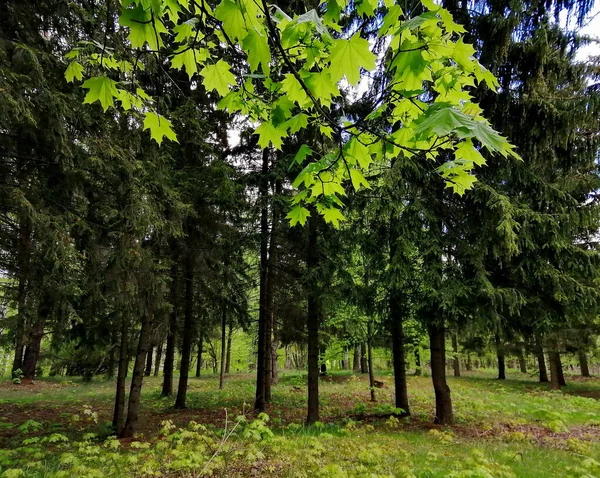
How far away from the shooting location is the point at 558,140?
6.34 m

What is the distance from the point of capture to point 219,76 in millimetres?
1683

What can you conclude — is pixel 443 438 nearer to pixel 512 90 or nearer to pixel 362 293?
pixel 362 293

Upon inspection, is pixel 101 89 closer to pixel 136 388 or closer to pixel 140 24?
pixel 140 24

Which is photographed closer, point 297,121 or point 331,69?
point 331,69

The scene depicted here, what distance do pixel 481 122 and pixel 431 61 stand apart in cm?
39

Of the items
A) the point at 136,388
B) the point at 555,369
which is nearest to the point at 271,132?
the point at 136,388

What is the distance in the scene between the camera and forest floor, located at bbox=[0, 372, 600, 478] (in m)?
4.25

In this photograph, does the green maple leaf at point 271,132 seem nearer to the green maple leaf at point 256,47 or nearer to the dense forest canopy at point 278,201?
the dense forest canopy at point 278,201

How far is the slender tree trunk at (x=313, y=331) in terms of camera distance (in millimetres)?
8070

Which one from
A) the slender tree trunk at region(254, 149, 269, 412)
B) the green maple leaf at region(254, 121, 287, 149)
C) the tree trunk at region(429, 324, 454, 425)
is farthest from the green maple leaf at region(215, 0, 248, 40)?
the slender tree trunk at region(254, 149, 269, 412)

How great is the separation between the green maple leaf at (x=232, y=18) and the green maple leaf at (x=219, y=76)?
50cm

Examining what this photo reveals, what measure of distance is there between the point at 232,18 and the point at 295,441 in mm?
5939

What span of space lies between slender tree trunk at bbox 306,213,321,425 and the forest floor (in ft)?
1.99

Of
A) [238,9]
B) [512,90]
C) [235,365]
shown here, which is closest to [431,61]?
[238,9]
